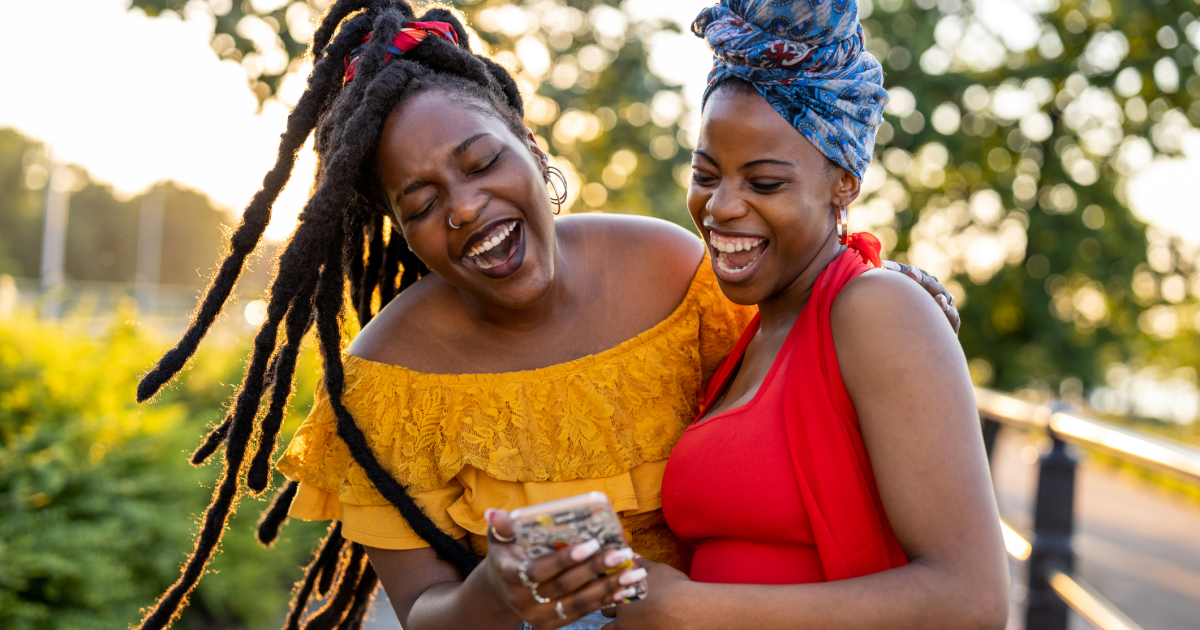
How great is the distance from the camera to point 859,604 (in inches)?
61.5

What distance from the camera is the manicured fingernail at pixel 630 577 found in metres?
1.48

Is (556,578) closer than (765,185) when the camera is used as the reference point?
Yes

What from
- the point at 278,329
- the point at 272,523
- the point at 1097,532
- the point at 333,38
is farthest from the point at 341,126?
the point at 1097,532

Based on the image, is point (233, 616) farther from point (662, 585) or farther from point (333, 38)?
point (662, 585)

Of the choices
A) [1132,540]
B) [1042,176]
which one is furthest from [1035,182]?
[1132,540]

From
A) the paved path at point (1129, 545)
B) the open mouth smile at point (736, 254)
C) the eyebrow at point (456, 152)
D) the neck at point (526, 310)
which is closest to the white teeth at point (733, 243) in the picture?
the open mouth smile at point (736, 254)

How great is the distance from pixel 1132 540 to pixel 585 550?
9.62 metres

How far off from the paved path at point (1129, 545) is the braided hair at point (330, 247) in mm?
1494

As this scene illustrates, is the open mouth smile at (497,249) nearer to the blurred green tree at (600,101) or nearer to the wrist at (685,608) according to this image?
the wrist at (685,608)

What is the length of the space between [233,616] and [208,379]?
5.74ft

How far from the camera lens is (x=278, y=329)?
2303mm

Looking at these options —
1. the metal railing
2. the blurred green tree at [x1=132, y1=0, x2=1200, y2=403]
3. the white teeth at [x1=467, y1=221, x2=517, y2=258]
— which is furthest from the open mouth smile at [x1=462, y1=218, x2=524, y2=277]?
the blurred green tree at [x1=132, y1=0, x2=1200, y2=403]

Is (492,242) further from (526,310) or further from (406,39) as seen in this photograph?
(406,39)

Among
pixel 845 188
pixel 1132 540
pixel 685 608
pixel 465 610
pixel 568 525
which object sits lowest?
pixel 1132 540
